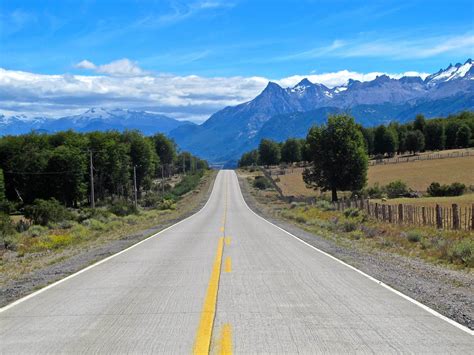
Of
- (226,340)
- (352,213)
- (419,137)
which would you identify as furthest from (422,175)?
(226,340)

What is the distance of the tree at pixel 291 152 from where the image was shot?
163250mm

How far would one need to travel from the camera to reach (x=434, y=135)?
463 ft

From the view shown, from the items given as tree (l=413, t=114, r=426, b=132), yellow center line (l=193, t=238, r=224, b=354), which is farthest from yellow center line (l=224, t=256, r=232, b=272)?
tree (l=413, t=114, r=426, b=132)

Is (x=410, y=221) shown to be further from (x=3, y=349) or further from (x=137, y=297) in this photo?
(x=3, y=349)

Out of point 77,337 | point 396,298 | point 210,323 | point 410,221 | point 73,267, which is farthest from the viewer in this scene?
point 410,221

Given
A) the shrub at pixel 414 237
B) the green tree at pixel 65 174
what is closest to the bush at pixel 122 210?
the green tree at pixel 65 174

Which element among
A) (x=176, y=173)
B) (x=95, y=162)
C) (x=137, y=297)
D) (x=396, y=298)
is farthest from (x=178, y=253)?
(x=176, y=173)

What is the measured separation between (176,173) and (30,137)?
107769 millimetres

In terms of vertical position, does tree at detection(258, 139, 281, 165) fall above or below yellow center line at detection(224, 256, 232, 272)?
above

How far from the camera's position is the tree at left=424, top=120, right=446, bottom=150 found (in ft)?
458

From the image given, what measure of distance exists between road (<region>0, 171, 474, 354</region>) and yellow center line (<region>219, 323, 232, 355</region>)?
0.04 ft

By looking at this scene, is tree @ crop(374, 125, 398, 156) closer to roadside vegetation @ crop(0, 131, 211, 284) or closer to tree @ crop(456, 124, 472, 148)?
tree @ crop(456, 124, 472, 148)

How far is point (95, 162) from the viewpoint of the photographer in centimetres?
8744

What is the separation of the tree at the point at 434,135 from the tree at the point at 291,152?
37443mm
